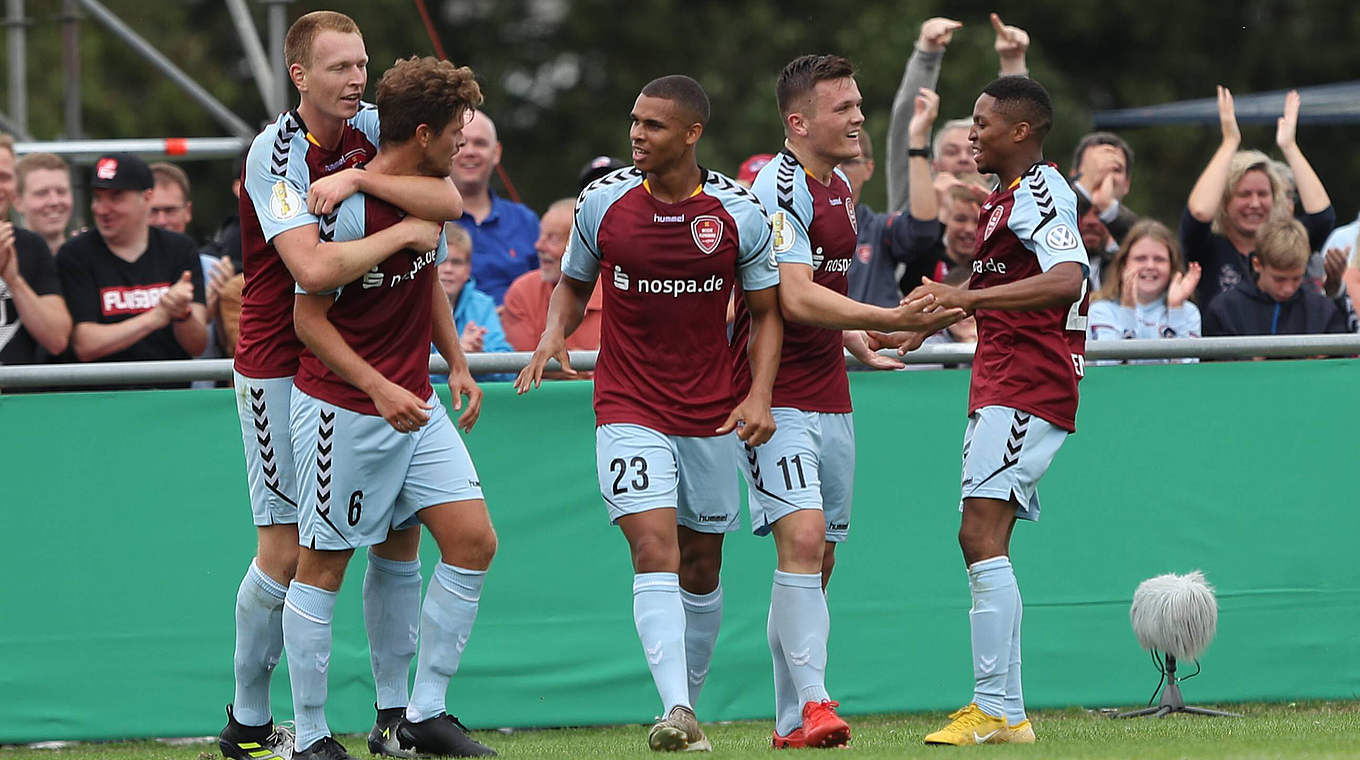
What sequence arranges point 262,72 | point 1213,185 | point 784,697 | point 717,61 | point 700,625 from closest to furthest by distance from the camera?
1. point 784,697
2. point 700,625
3. point 1213,185
4. point 262,72
5. point 717,61

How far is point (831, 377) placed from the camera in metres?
7.20

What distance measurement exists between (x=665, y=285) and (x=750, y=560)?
2.00 meters

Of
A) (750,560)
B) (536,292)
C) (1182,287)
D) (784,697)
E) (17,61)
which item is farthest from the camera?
(17,61)

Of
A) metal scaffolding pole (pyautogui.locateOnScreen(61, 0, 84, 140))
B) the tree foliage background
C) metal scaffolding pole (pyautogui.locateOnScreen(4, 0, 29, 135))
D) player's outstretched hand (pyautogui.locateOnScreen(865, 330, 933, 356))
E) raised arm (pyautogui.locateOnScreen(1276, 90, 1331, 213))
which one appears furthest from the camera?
the tree foliage background

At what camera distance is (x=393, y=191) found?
252 inches

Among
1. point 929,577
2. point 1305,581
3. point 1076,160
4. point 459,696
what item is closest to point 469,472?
point 459,696

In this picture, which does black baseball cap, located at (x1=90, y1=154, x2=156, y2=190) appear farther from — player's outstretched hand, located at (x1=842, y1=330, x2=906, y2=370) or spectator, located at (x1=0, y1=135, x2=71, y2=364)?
player's outstretched hand, located at (x1=842, y1=330, x2=906, y2=370)

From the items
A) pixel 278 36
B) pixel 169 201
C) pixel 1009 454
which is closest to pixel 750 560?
pixel 1009 454

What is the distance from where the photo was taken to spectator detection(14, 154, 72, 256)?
9781 millimetres

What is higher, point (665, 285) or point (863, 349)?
point (665, 285)

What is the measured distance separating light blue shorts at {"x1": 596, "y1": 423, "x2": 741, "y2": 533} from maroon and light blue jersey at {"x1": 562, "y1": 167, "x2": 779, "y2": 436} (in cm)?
6

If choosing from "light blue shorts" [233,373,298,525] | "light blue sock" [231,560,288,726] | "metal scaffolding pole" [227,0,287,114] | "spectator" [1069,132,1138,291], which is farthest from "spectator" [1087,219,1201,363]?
"metal scaffolding pole" [227,0,287,114]

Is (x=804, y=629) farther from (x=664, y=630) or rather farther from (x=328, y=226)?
(x=328, y=226)

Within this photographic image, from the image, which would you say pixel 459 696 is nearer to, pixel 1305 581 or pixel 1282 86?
pixel 1305 581
